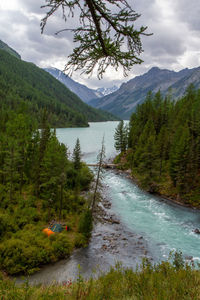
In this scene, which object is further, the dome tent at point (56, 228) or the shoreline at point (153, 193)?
the shoreline at point (153, 193)

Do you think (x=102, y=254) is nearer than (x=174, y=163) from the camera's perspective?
Yes

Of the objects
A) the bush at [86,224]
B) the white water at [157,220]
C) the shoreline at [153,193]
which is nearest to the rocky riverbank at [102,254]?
the bush at [86,224]

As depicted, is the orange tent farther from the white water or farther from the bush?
the white water

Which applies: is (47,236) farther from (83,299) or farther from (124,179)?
(124,179)

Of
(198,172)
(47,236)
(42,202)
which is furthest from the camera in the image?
(198,172)

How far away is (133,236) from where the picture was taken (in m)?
22.3

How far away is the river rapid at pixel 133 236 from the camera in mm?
16750

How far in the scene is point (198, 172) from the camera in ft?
127

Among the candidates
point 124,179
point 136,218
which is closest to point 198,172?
point 124,179

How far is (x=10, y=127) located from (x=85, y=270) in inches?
1044

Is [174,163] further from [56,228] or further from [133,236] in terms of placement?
[56,228]

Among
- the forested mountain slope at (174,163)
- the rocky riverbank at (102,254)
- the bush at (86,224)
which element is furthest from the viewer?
the forested mountain slope at (174,163)

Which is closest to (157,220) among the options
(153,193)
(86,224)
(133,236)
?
(133,236)

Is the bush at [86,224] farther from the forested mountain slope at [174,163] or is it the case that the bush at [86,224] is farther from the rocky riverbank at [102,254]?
the forested mountain slope at [174,163]
